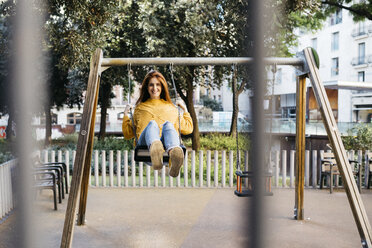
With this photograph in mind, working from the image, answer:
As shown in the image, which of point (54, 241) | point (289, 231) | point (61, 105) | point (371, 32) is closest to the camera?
point (54, 241)

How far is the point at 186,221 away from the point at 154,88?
1508 millimetres

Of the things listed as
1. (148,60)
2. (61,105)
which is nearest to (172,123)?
(148,60)

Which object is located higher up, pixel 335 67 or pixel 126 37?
pixel 335 67

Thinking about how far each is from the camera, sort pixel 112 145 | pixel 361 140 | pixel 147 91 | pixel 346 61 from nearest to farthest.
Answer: pixel 147 91, pixel 361 140, pixel 112 145, pixel 346 61

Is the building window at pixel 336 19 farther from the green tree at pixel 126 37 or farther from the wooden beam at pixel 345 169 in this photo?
the wooden beam at pixel 345 169

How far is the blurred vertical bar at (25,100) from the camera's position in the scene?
1.64 ft

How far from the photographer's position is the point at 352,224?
3775 millimetres

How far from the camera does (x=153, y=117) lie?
343 centimetres

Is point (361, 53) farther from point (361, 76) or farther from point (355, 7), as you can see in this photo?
point (355, 7)

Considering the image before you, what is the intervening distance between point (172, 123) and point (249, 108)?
288cm

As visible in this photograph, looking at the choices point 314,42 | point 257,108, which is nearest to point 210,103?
point 314,42

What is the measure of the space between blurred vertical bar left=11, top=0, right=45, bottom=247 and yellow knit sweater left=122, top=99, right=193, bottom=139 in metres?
2.87

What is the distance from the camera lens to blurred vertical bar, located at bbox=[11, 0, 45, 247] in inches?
19.7

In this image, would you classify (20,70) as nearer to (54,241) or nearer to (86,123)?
(86,123)
